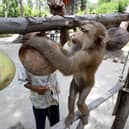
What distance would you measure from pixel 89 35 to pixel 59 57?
0.15 meters

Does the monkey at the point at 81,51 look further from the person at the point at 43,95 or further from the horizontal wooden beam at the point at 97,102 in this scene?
the person at the point at 43,95

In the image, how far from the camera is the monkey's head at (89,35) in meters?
0.87

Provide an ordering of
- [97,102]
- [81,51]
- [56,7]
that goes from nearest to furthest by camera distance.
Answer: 1. [81,51]
2. [56,7]
3. [97,102]

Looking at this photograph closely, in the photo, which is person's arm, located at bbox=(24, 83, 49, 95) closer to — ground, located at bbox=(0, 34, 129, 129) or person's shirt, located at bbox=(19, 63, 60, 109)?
person's shirt, located at bbox=(19, 63, 60, 109)

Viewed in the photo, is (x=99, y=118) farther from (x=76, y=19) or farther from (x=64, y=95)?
(x=76, y=19)

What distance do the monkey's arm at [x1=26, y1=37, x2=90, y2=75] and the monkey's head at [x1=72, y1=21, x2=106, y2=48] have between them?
32 mm

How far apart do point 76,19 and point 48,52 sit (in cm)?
25

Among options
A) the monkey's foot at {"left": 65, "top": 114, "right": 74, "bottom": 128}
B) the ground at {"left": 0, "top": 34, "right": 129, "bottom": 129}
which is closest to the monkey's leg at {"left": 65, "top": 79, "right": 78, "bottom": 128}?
the monkey's foot at {"left": 65, "top": 114, "right": 74, "bottom": 128}

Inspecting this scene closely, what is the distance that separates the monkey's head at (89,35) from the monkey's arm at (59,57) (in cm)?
3

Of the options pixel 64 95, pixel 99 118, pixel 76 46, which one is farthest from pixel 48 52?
pixel 64 95

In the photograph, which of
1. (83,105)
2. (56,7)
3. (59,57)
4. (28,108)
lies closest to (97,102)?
(83,105)

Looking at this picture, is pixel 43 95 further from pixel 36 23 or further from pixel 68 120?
pixel 36 23

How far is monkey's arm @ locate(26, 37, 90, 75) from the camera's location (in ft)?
2.33

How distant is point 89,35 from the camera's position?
88 cm
